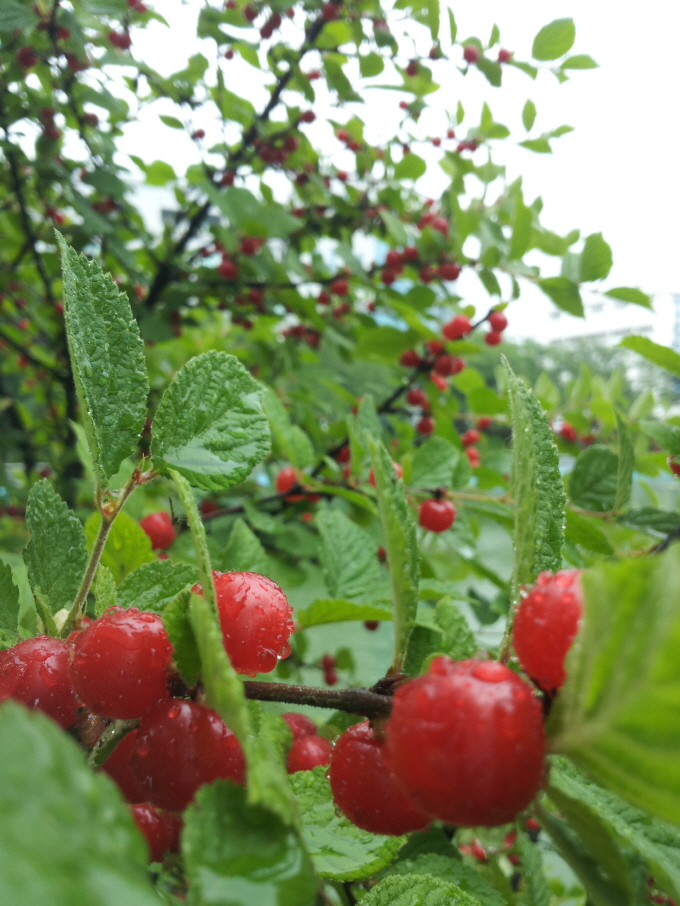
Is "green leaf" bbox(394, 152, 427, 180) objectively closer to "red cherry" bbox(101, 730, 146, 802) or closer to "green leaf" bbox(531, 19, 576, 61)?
"green leaf" bbox(531, 19, 576, 61)

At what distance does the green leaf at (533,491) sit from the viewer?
32 cm

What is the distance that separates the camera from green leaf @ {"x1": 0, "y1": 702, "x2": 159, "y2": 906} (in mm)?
170

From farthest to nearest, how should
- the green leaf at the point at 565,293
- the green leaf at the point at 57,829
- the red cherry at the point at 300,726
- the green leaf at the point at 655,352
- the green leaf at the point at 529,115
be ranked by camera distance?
the green leaf at the point at 529,115 < the green leaf at the point at 565,293 < the green leaf at the point at 655,352 < the red cherry at the point at 300,726 < the green leaf at the point at 57,829

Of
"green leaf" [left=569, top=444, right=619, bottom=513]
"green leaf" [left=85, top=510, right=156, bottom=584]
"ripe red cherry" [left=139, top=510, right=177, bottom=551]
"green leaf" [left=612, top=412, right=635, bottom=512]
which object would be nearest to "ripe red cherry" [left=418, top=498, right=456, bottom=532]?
"green leaf" [left=569, top=444, right=619, bottom=513]

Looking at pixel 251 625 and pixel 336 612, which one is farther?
pixel 336 612

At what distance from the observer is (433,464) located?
46.6 inches

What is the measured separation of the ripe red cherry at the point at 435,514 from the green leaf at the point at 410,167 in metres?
1.01

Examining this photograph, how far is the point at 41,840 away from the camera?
0.58 ft

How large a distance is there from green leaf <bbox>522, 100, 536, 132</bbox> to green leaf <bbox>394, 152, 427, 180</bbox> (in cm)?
27

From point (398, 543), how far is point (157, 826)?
10.6 inches

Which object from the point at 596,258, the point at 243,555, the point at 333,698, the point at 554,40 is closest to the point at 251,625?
the point at 333,698

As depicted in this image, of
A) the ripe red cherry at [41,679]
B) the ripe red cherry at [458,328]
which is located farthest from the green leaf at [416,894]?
the ripe red cherry at [458,328]

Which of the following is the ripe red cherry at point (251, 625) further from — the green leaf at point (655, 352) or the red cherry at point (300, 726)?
the green leaf at point (655, 352)

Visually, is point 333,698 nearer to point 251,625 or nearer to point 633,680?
point 251,625
